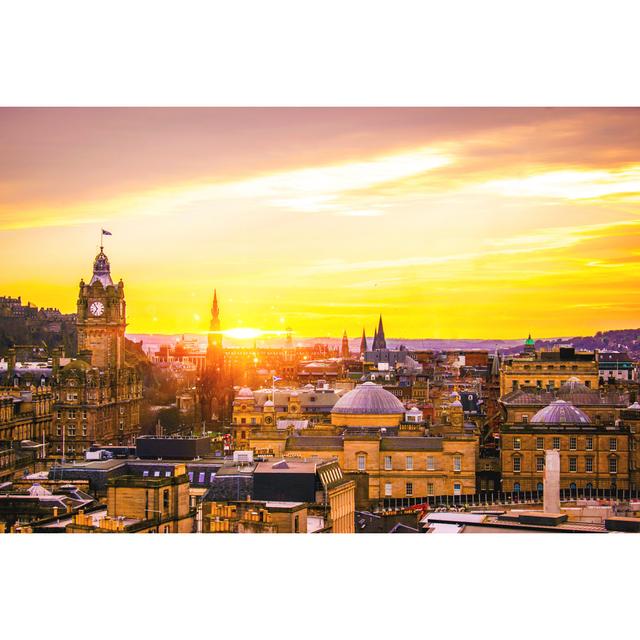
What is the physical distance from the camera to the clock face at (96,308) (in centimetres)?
3087

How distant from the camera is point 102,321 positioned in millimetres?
31391

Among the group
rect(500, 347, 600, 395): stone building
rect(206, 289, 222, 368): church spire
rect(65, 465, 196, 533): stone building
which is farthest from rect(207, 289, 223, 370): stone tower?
rect(500, 347, 600, 395): stone building

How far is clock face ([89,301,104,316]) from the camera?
30869 mm

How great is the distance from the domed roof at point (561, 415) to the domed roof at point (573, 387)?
11.4ft

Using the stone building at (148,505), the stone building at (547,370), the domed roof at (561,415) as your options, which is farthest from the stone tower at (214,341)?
the stone building at (547,370)

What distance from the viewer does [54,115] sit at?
17.2m

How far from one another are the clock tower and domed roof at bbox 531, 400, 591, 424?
9813 mm

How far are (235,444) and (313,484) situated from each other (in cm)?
1086

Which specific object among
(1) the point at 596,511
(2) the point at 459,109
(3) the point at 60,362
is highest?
(2) the point at 459,109

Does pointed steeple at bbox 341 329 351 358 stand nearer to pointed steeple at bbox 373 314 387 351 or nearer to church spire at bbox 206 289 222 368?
pointed steeple at bbox 373 314 387 351

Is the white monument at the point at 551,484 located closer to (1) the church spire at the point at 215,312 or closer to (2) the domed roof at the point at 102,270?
(1) the church spire at the point at 215,312
